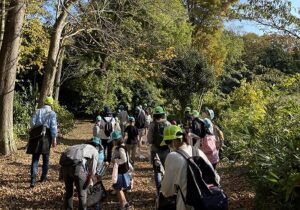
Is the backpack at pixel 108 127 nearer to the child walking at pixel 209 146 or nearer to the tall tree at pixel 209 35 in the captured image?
the child walking at pixel 209 146

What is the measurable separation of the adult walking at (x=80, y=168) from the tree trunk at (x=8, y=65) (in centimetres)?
602

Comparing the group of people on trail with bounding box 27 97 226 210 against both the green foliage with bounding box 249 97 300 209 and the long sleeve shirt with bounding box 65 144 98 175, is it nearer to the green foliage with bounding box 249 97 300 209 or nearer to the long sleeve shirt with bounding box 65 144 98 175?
the long sleeve shirt with bounding box 65 144 98 175

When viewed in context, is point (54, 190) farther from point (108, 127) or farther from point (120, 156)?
point (108, 127)

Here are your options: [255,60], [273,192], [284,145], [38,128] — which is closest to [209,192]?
[273,192]

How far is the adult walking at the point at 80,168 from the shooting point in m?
6.17

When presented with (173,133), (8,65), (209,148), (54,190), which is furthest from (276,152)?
(8,65)

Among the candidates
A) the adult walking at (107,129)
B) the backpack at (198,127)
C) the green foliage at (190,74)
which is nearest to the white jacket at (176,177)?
the backpack at (198,127)

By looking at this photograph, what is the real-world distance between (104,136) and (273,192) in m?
7.80

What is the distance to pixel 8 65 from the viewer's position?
38.0 ft

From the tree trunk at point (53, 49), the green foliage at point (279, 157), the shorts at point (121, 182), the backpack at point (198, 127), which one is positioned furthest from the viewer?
the tree trunk at point (53, 49)

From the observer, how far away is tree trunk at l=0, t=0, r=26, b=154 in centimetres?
1148

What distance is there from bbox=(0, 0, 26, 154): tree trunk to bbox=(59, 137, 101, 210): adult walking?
6.02 meters

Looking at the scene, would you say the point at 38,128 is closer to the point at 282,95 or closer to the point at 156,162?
the point at 156,162

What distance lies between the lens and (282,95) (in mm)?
7398
